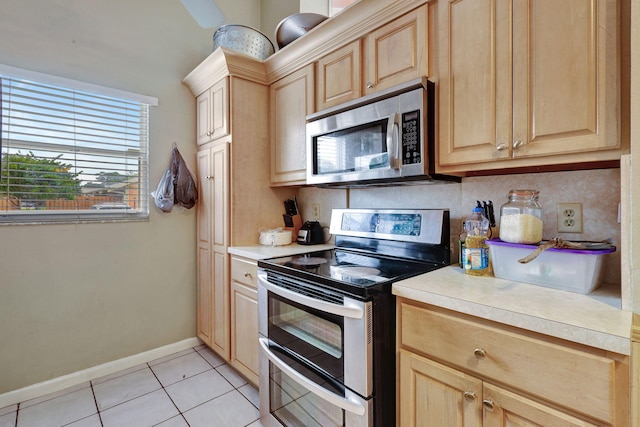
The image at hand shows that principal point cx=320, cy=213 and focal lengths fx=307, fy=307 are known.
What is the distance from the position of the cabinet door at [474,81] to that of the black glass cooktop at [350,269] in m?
0.52

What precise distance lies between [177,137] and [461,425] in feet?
8.35

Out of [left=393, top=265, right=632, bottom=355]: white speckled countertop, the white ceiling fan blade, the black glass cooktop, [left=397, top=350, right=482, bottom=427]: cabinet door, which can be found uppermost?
the white ceiling fan blade

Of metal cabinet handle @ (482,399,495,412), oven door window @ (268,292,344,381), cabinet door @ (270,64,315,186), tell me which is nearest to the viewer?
metal cabinet handle @ (482,399,495,412)

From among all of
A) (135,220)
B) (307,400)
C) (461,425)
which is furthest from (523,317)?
(135,220)

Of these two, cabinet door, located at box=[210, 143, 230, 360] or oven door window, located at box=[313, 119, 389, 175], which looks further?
cabinet door, located at box=[210, 143, 230, 360]

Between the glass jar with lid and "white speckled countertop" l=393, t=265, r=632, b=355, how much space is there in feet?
0.57

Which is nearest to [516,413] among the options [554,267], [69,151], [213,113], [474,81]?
[554,267]

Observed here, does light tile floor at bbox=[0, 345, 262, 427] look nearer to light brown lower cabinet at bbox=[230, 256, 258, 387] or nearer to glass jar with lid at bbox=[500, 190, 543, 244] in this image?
light brown lower cabinet at bbox=[230, 256, 258, 387]

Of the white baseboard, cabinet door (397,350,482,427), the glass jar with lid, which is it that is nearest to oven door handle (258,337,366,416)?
cabinet door (397,350,482,427)

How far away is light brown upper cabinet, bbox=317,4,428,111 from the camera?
4.52ft

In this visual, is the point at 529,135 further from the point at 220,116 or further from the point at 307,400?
the point at 220,116

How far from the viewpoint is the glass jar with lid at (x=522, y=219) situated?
1.14 meters

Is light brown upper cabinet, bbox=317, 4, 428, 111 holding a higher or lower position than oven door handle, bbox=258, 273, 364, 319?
higher

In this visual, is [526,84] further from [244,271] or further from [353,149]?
[244,271]
